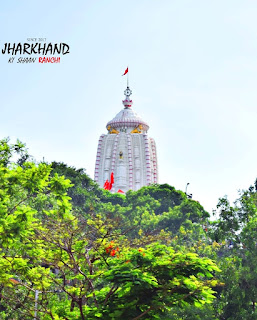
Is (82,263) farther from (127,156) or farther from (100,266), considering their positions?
(127,156)

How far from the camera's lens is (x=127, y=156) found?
80750mm

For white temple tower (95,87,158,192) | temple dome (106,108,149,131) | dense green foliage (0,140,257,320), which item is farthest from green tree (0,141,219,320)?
temple dome (106,108,149,131)

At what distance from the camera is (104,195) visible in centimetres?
6700

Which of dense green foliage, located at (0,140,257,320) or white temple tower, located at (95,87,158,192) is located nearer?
dense green foliage, located at (0,140,257,320)

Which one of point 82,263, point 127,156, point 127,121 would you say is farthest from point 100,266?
point 127,121

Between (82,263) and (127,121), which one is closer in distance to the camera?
(82,263)

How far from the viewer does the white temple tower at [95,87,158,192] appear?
79.8m

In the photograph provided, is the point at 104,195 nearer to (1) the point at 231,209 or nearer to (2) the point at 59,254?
(1) the point at 231,209

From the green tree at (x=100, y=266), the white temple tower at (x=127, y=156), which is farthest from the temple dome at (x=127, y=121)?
the green tree at (x=100, y=266)

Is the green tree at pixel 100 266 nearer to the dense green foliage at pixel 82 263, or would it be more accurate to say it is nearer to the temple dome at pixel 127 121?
the dense green foliage at pixel 82 263

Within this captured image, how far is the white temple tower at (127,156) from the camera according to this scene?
7975 centimetres

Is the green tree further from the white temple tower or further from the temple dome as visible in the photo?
the temple dome

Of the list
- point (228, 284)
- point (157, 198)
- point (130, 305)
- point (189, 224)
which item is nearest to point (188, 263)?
point (130, 305)

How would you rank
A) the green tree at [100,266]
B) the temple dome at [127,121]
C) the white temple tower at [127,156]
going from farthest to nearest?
the temple dome at [127,121] < the white temple tower at [127,156] < the green tree at [100,266]
